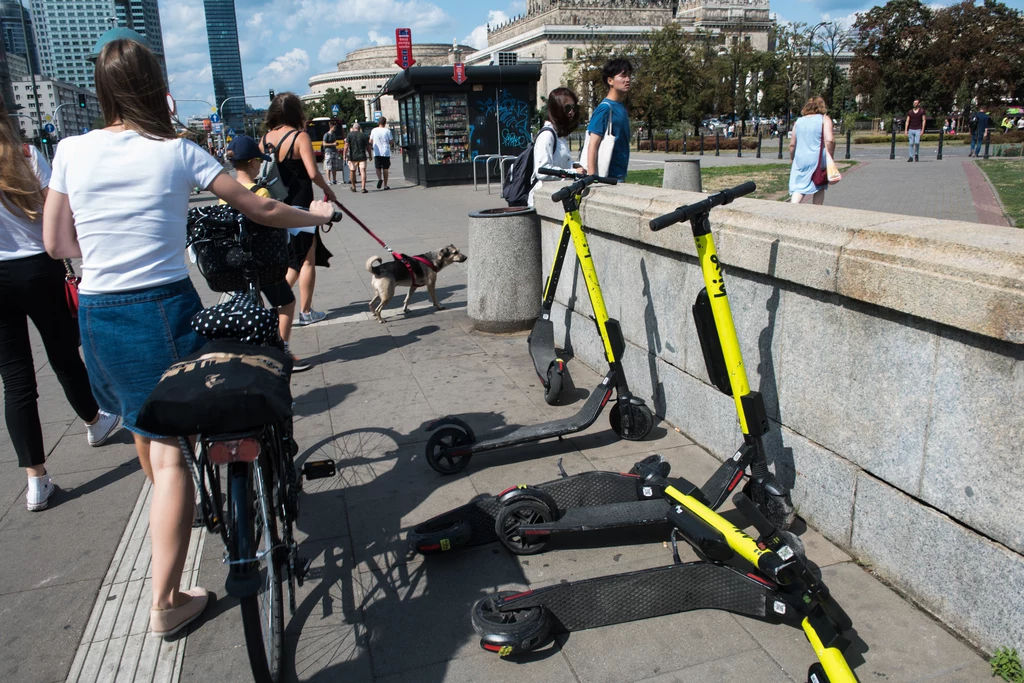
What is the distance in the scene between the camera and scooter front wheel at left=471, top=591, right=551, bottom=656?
2.62 metres

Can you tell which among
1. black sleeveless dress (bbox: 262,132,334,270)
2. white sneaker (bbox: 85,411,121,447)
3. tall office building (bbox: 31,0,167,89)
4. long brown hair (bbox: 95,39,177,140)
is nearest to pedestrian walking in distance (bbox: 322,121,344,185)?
black sleeveless dress (bbox: 262,132,334,270)

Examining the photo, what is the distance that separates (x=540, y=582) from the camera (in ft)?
10.2

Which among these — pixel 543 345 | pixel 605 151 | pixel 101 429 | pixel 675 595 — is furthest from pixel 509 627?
pixel 605 151

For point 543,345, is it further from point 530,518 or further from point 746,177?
point 746,177

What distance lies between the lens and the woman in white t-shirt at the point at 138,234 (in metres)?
2.57

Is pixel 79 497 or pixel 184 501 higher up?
pixel 184 501

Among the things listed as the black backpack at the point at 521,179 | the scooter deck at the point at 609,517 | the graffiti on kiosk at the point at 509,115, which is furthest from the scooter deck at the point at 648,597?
the graffiti on kiosk at the point at 509,115

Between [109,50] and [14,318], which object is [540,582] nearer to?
[109,50]

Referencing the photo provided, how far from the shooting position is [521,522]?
3326 mm

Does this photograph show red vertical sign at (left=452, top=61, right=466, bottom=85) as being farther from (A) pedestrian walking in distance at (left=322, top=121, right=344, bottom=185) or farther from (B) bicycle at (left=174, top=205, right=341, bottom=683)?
(B) bicycle at (left=174, top=205, right=341, bottom=683)

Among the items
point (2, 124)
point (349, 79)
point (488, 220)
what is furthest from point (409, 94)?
point (349, 79)

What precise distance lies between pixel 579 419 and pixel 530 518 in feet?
3.55

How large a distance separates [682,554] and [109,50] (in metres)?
3.02

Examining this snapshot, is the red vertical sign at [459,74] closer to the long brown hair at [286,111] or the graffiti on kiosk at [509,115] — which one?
the graffiti on kiosk at [509,115]
